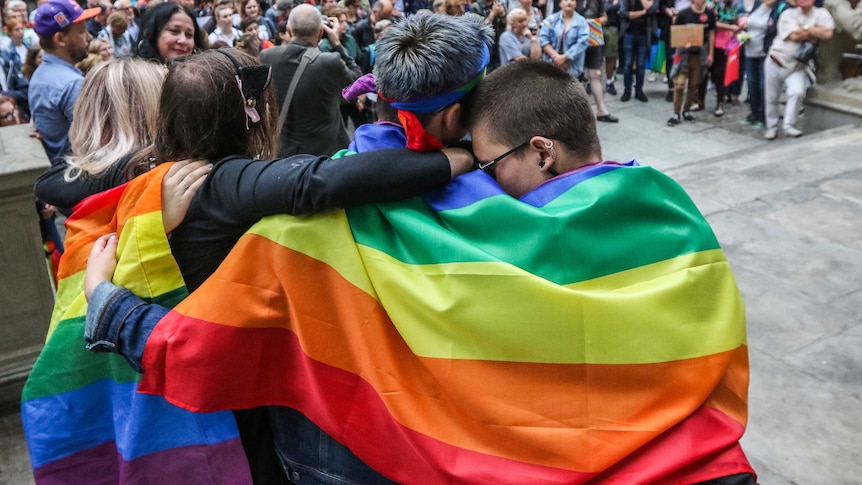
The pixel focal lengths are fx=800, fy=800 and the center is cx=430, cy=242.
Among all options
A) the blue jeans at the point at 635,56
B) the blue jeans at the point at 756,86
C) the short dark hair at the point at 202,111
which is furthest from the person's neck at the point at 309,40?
the blue jeans at the point at 635,56

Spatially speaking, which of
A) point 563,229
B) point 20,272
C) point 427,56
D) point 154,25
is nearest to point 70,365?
point 427,56

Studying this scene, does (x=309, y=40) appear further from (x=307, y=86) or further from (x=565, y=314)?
(x=565, y=314)

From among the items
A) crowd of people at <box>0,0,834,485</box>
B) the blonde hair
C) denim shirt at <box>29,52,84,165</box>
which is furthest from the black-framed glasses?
denim shirt at <box>29,52,84,165</box>

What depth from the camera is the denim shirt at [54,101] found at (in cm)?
426

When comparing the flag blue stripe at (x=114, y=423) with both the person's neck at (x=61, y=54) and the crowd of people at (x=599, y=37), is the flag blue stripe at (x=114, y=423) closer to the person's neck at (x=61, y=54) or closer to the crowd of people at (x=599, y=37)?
the person's neck at (x=61, y=54)

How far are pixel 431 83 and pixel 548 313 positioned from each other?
56 centimetres

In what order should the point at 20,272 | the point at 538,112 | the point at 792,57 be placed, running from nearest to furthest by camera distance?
1. the point at 538,112
2. the point at 20,272
3. the point at 792,57

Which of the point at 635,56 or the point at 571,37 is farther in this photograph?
the point at 635,56

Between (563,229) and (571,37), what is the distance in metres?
9.17

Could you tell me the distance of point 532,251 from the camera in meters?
1.65

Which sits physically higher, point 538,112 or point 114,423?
point 538,112

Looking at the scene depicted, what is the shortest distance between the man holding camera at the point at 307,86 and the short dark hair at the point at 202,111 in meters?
3.58

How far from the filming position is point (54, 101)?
4.29 metres

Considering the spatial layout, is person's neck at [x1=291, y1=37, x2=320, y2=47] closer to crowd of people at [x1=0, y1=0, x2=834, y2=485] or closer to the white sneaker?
crowd of people at [x1=0, y1=0, x2=834, y2=485]
